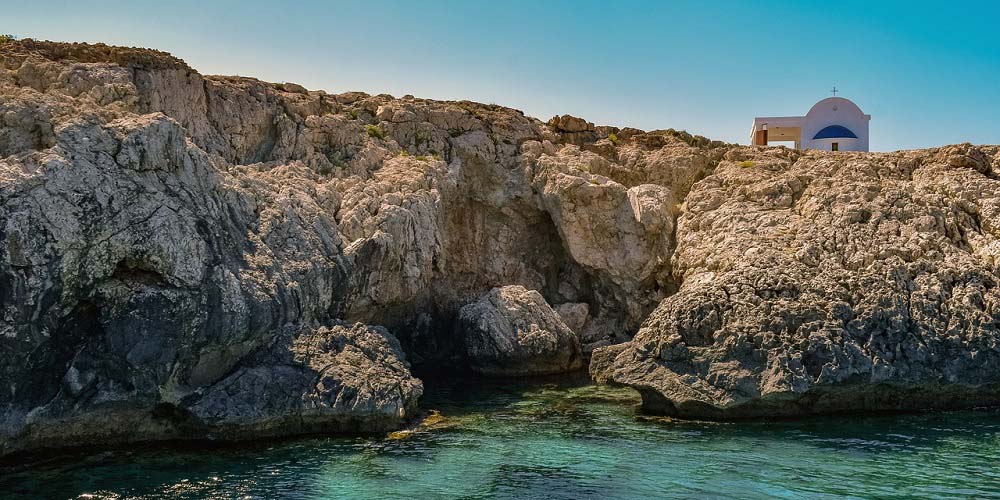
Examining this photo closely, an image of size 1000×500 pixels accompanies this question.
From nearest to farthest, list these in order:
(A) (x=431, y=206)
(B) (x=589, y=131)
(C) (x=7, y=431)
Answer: (C) (x=7, y=431), (A) (x=431, y=206), (B) (x=589, y=131)

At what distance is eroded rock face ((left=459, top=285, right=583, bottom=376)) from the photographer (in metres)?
30.8

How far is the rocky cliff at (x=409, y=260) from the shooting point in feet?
65.6

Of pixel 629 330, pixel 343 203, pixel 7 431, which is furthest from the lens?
pixel 629 330

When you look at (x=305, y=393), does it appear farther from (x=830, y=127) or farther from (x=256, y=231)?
(x=830, y=127)

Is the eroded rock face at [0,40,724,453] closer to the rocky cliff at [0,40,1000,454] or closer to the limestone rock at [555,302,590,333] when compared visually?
the rocky cliff at [0,40,1000,454]

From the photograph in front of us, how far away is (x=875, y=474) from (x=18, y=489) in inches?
688

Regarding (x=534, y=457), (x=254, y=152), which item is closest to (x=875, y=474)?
(x=534, y=457)

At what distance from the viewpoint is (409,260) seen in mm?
29703

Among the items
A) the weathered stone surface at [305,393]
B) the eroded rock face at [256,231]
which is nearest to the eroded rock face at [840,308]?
the eroded rock face at [256,231]

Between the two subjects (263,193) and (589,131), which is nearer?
(263,193)

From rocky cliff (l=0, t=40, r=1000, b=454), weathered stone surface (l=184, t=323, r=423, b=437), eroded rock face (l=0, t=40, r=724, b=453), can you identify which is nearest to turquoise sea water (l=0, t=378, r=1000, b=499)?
weathered stone surface (l=184, t=323, r=423, b=437)

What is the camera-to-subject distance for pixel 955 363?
23.5 metres

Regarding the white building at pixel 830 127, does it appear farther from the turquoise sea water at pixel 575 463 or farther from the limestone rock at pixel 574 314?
the turquoise sea water at pixel 575 463

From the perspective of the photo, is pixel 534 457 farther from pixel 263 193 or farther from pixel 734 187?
pixel 734 187
